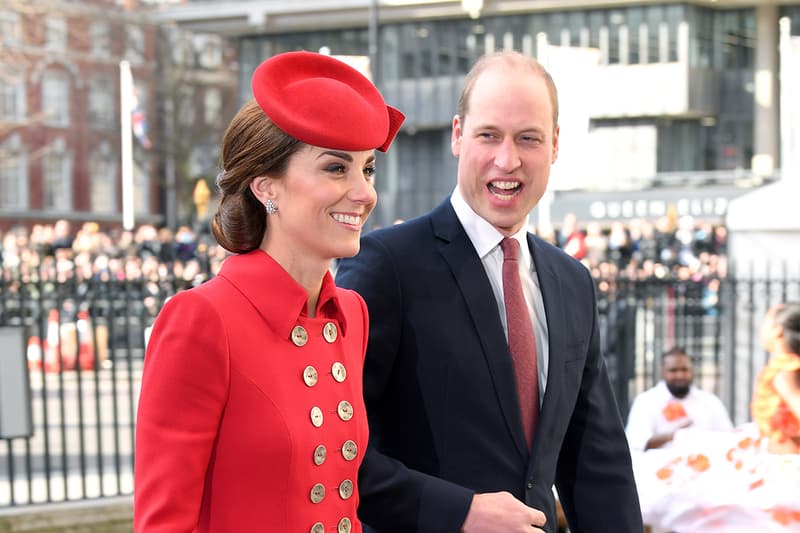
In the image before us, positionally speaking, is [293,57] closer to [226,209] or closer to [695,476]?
[226,209]

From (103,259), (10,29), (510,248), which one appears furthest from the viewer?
(10,29)

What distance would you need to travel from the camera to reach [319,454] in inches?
77.2

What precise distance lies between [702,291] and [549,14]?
3424cm

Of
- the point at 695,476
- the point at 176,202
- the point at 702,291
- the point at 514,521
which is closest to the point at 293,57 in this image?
the point at 514,521

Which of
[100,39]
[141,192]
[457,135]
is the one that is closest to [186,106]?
[100,39]

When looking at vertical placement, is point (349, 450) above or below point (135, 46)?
below

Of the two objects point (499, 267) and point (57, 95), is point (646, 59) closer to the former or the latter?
point (57, 95)

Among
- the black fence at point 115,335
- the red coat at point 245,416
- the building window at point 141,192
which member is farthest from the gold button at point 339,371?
the building window at point 141,192

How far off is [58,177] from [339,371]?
4425 cm

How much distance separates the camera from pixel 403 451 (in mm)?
2393

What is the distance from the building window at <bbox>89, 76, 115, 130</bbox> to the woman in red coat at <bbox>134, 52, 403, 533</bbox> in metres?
44.1

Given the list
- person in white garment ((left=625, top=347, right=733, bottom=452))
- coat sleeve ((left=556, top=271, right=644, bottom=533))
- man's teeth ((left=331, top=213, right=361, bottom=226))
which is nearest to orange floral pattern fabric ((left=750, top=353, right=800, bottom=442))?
person in white garment ((left=625, top=347, right=733, bottom=452))

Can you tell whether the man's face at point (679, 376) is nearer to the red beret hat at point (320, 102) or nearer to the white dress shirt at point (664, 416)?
the white dress shirt at point (664, 416)

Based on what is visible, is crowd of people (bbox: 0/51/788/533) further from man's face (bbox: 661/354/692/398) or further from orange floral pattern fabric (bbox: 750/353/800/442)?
man's face (bbox: 661/354/692/398)
